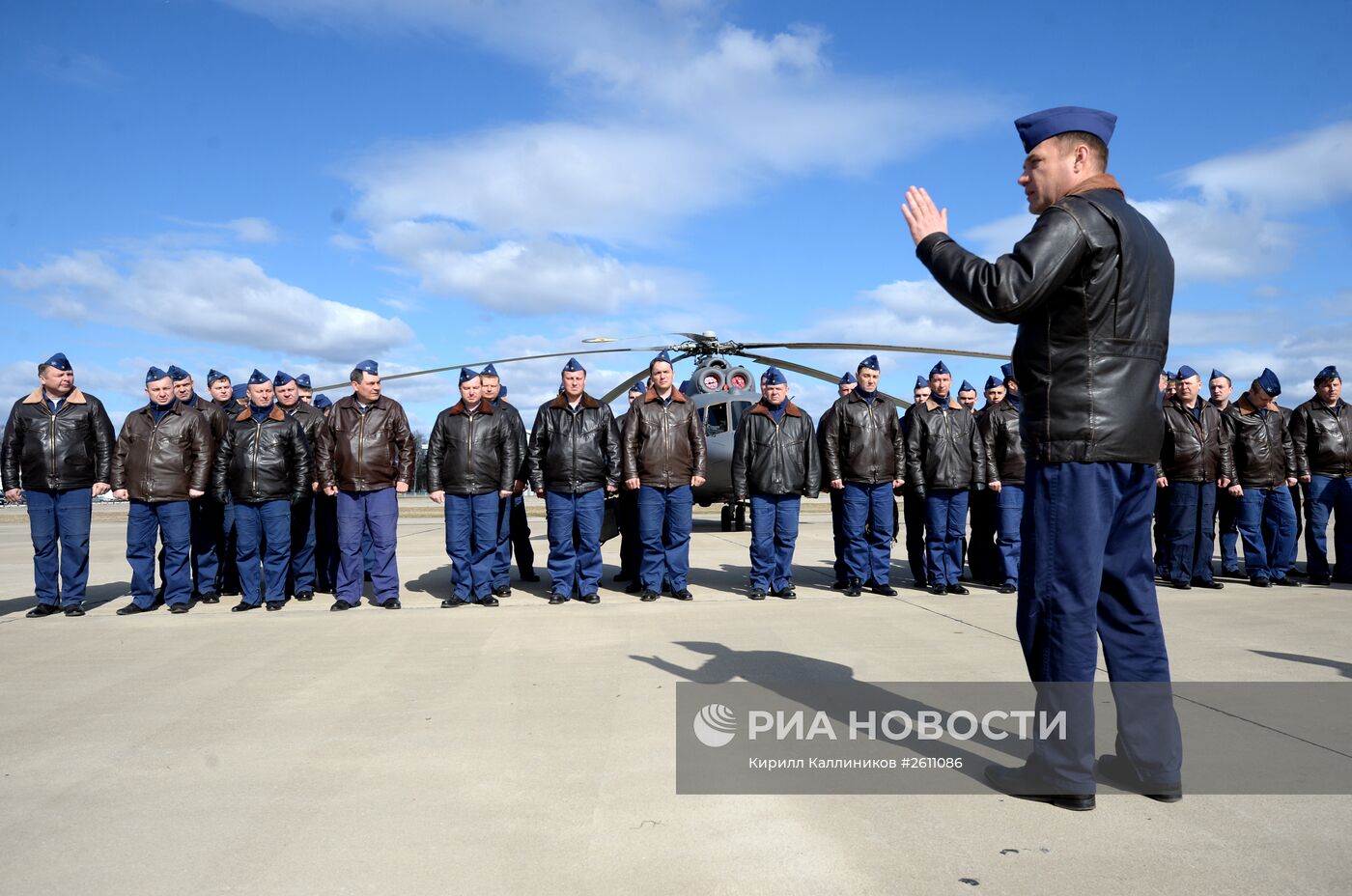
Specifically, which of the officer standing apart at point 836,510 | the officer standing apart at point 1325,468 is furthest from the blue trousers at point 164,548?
the officer standing apart at point 1325,468

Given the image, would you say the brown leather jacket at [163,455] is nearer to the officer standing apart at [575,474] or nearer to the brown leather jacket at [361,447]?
the brown leather jacket at [361,447]

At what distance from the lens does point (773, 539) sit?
8.21 meters

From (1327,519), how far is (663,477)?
6257 mm

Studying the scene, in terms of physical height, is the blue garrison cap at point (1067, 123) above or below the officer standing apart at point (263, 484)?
above

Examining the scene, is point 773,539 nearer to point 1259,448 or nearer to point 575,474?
point 575,474

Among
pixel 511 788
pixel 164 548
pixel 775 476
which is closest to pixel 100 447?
pixel 164 548

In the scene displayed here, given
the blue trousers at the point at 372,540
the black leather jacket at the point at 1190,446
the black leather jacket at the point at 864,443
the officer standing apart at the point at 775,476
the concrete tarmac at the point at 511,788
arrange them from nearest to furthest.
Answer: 1. the concrete tarmac at the point at 511,788
2. the blue trousers at the point at 372,540
3. the officer standing apart at the point at 775,476
4. the black leather jacket at the point at 864,443
5. the black leather jacket at the point at 1190,446

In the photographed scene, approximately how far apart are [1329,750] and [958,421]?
5.28 m

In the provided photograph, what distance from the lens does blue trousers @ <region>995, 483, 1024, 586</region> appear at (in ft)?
27.4

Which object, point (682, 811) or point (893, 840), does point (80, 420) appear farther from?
point (893, 840)

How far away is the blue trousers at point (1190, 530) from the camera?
27.8ft

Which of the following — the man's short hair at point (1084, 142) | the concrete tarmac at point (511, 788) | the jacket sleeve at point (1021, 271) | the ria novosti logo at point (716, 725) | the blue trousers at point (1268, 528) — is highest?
the man's short hair at point (1084, 142)

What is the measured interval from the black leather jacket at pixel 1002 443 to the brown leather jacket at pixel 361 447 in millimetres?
5307

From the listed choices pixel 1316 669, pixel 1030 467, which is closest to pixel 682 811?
pixel 1030 467
